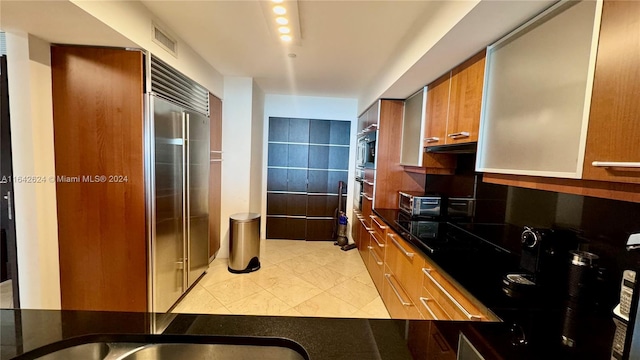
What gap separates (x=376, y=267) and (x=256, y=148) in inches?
94.9

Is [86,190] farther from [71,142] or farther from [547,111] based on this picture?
[547,111]

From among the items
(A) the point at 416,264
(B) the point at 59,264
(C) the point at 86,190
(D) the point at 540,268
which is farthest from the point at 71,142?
(D) the point at 540,268

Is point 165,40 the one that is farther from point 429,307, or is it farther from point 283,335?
point 429,307

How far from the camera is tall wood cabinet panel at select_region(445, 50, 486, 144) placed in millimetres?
1655

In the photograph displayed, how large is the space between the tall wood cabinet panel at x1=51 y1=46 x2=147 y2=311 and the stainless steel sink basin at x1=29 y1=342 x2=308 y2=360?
1419 mm

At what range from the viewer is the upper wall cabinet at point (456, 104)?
5.50ft

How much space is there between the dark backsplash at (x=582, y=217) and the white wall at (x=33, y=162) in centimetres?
303

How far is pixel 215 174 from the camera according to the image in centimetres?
337

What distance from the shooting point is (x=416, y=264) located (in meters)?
1.83

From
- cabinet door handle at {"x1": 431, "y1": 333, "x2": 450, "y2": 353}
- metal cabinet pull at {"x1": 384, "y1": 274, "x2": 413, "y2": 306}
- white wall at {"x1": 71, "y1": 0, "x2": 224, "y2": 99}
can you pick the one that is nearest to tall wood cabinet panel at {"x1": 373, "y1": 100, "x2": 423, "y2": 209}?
metal cabinet pull at {"x1": 384, "y1": 274, "x2": 413, "y2": 306}

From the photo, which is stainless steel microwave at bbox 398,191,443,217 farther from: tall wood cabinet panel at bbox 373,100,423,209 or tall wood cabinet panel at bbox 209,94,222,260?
tall wood cabinet panel at bbox 209,94,222,260

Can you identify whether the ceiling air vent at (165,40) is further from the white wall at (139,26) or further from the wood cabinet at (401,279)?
the wood cabinet at (401,279)

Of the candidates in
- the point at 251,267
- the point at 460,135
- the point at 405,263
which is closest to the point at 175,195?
the point at 251,267

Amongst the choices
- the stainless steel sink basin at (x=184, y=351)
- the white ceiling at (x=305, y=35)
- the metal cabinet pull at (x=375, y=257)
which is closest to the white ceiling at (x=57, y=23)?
the white ceiling at (x=305, y=35)
